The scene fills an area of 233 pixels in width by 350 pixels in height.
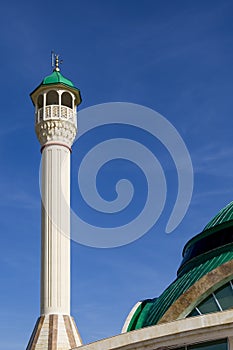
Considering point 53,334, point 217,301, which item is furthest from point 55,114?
point 217,301

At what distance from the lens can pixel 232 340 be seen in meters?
13.3

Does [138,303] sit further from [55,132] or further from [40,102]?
[40,102]

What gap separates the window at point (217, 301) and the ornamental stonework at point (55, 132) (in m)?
14.8

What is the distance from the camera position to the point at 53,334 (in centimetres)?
2938

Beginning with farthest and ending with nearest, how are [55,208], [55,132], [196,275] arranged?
[55,132] < [55,208] < [196,275]

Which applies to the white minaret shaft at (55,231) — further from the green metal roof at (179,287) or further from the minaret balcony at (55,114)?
the green metal roof at (179,287)

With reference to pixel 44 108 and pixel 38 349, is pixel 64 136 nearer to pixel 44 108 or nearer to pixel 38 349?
pixel 44 108

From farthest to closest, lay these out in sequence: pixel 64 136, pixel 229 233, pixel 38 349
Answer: pixel 64 136, pixel 38 349, pixel 229 233

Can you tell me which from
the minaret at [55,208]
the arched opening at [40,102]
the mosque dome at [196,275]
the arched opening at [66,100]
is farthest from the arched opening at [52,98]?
the mosque dome at [196,275]

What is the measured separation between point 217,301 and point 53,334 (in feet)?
36.5

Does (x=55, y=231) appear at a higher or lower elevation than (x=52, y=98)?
lower

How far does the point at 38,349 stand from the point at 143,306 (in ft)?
22.1

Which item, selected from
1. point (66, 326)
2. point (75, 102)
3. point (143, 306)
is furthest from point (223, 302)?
point (75, 102)

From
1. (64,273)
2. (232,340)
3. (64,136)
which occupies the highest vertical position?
(64,136)
